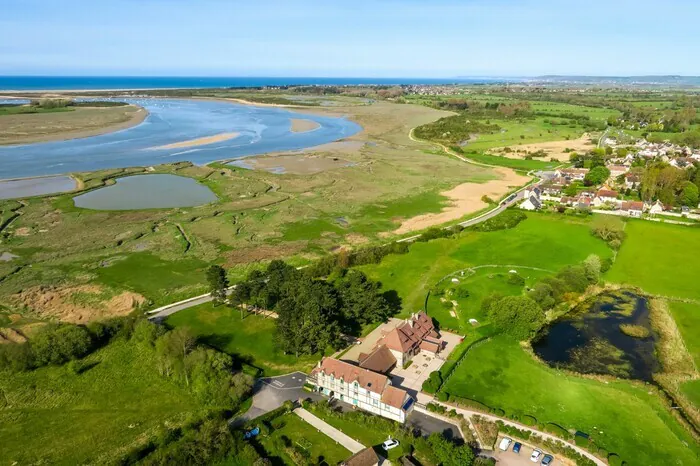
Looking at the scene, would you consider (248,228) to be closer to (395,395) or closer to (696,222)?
(395,395)

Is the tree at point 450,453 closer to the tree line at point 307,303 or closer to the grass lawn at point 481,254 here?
the tree line at point 307,303

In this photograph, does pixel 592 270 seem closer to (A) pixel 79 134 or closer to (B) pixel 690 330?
(B) pixel 690 330

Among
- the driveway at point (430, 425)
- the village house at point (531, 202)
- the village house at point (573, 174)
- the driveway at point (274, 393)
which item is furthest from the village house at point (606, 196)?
the driveway at point (274, 393)

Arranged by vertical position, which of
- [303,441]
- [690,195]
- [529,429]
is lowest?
[529,429]

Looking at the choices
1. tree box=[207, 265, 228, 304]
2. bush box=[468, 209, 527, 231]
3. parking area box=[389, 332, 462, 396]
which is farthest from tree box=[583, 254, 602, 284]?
tree box=[207, 265, 228, 304]

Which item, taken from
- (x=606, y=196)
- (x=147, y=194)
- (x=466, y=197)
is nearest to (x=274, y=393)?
(x=147, y=194)
